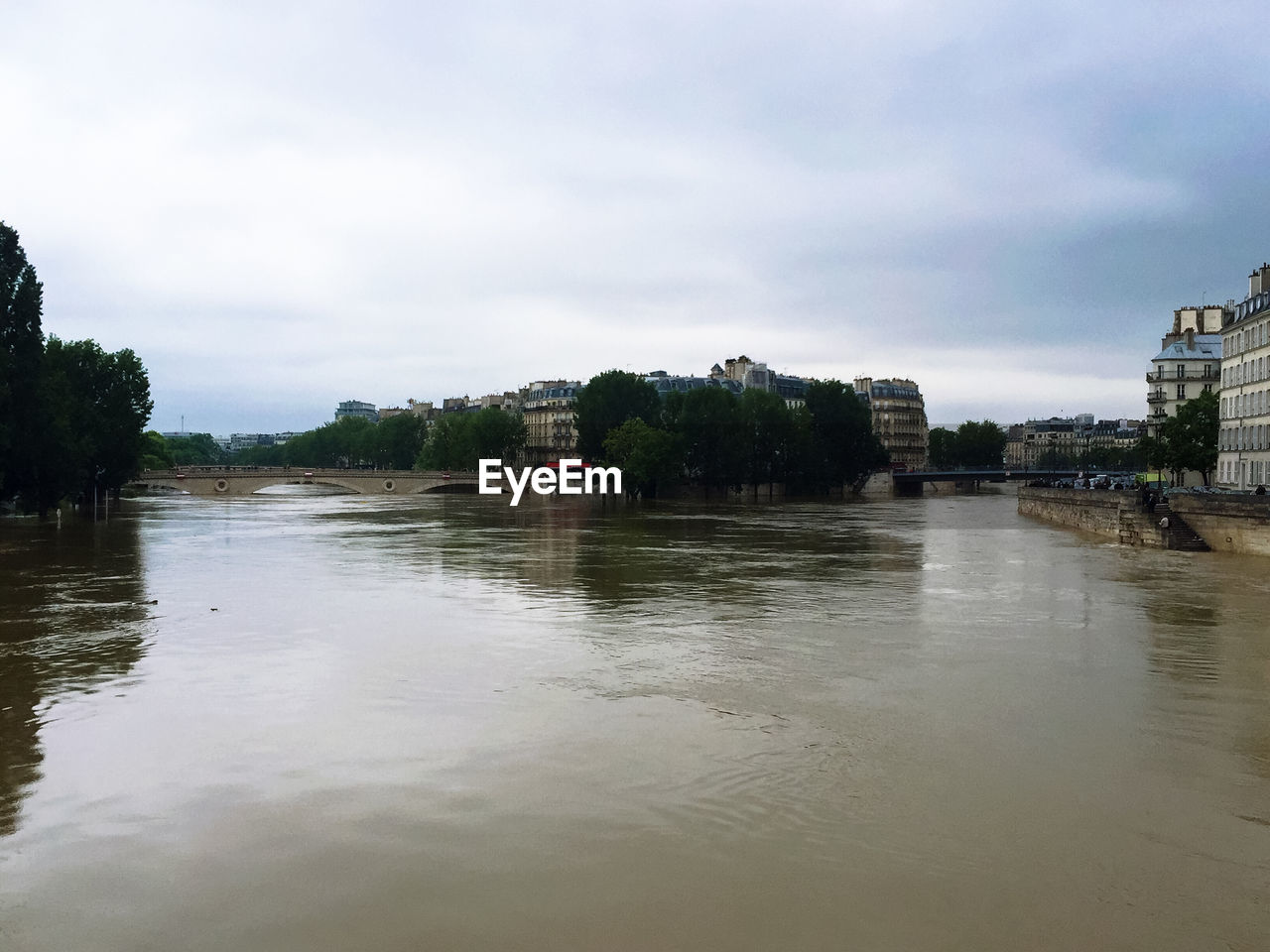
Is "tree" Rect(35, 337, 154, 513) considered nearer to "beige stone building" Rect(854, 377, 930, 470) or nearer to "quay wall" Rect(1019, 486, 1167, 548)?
"quay wall" Rect(1019, 486, 1167, 548)

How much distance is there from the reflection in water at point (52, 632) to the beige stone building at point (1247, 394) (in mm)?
48405

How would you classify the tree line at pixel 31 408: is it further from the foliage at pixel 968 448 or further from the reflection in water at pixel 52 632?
the foliage at pixel 968 448

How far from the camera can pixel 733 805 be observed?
9633mm

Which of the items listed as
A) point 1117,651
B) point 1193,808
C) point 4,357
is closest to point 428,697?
point 1193,808

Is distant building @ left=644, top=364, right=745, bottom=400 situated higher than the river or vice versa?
distant building @ left=644, top=364, right=745, bottom=400

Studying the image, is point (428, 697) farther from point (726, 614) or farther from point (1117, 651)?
point (1117, 651)

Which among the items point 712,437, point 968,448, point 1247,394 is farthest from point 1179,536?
point 968,448

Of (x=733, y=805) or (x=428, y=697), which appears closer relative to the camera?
(x=733, y=805)

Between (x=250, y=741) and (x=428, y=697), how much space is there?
2690 millimetres

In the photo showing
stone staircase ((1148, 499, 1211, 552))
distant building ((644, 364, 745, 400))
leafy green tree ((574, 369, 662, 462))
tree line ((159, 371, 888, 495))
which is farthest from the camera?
distant building ((644, 364, 745, 400))

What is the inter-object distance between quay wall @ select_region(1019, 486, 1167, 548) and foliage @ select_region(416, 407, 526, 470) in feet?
237

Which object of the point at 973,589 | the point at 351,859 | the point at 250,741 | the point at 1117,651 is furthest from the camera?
the point at 973,589

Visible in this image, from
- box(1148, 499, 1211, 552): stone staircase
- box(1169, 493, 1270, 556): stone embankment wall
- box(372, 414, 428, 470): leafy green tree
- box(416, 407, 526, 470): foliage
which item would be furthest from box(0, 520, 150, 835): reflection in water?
box(372, 414, 428, 470): leafy green tree

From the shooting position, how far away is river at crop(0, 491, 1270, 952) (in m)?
7.51
